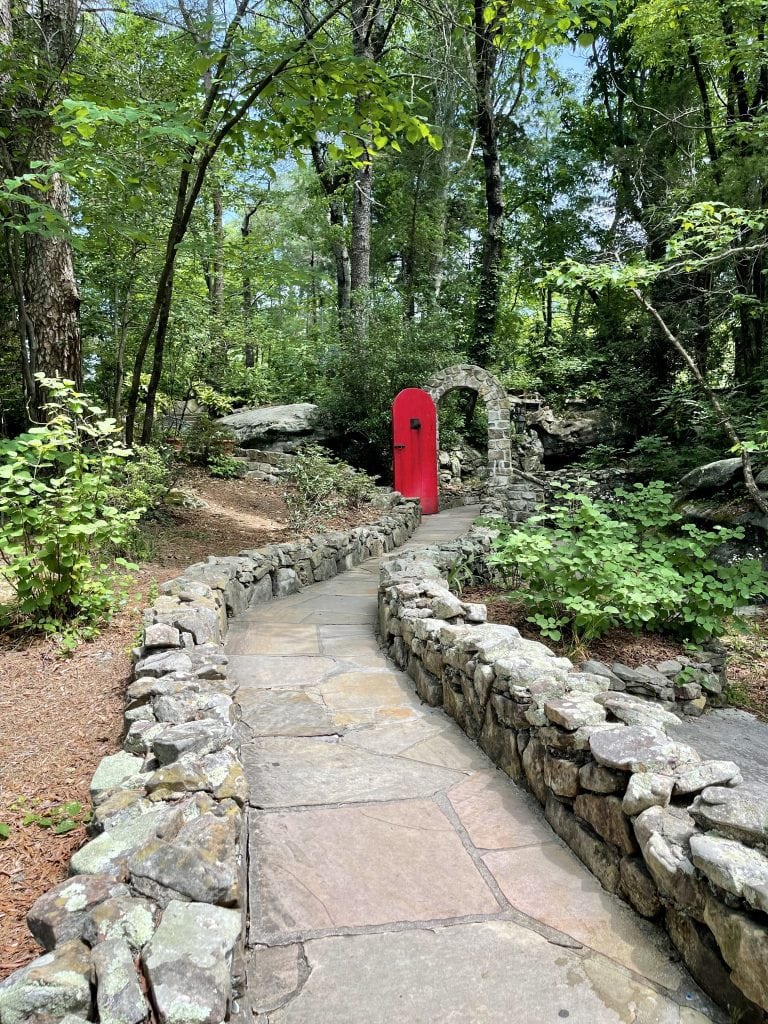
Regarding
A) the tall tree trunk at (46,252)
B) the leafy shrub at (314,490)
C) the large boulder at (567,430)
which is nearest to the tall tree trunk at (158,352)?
the tall tree trunk at (46,252)

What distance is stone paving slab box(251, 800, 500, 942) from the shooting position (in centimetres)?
177

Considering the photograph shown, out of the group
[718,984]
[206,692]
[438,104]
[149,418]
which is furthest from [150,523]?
[438,104]

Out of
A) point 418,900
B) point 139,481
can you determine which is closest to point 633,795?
point 418,900

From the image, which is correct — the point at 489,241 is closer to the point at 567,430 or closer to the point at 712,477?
the point at 567,430

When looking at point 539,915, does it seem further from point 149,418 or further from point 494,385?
point 494,385

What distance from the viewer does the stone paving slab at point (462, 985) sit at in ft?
4.69

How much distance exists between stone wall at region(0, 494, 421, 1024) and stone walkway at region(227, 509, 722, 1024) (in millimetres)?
179

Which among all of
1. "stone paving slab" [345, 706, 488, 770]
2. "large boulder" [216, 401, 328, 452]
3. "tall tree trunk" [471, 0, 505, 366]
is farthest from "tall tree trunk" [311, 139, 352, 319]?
"stone paving slab" [345, 706, 488, 770]

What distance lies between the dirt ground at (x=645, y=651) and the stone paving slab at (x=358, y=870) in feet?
7.93

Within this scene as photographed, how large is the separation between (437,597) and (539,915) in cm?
231

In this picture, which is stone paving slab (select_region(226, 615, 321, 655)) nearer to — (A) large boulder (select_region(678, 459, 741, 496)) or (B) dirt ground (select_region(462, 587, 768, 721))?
(B) dirt ground (select_region(462, 587, 768, 721))

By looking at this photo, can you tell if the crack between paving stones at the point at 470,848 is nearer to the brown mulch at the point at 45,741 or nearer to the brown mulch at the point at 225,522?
the brown mulch at the point at 45,741

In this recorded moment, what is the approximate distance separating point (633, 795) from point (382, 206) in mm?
15906

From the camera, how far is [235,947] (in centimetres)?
142
